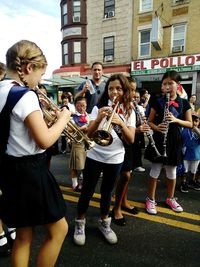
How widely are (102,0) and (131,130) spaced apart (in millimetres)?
17021

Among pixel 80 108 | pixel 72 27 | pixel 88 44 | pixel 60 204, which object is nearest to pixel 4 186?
pixel 60 204

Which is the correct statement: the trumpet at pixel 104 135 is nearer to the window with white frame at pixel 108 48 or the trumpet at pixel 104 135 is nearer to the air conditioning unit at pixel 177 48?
the air conditioning unit at pixel 177 48

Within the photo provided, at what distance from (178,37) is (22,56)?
1496cm

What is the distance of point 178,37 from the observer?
1425 centimetres

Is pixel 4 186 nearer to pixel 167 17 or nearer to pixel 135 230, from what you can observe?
pixel 135 230

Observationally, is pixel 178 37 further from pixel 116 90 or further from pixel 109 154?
pixel 109 154

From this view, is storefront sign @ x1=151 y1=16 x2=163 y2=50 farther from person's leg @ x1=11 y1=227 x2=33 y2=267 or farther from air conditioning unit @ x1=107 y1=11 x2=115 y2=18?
person's leg @ x1=11 y1=227 x2=33 y2=267

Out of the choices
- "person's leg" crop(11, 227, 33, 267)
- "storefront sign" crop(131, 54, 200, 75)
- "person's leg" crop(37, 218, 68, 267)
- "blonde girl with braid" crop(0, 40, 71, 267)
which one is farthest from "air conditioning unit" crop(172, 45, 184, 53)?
"person's leg" crop(11, 227, 33, 267)

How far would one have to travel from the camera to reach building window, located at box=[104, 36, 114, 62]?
1647cm

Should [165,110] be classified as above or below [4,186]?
above

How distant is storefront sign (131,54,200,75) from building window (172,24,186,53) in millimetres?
694

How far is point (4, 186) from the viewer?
1.57 metres

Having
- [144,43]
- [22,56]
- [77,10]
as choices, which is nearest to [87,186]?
[22,56]

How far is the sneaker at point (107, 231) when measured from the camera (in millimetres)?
2565
